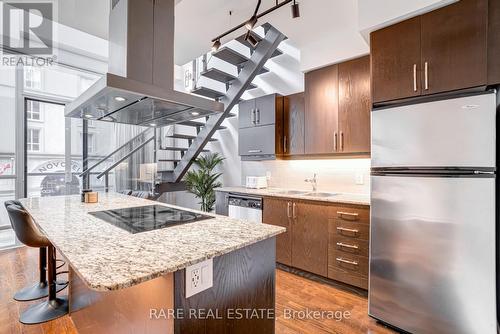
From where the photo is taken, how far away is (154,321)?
101cm

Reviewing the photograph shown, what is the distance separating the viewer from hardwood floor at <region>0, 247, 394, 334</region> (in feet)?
6.35

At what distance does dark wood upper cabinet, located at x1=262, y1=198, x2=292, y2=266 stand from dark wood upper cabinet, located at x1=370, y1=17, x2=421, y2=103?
5.01 feet

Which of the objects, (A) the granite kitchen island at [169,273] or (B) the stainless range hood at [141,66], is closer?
(A) the granite kitchen island at [169,273]

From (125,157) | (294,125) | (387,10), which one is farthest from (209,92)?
(387,10)

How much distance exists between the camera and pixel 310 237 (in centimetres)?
273

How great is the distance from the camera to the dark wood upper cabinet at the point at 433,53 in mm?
1600

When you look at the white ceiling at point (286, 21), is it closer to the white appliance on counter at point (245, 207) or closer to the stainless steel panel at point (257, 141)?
the stainless steel panel at point (257, 141)

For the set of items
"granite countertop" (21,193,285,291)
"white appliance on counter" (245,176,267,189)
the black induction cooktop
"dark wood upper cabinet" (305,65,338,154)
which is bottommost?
"granite countertop" (21,193,285,291)

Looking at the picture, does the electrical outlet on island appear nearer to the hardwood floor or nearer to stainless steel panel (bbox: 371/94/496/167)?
the hardwood floor

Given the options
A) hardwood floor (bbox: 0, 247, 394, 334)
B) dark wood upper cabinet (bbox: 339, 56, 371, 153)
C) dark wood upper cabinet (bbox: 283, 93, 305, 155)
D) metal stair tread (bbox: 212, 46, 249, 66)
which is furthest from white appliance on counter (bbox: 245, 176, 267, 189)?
metal stair tread (bbox: 212, 46, 249, 66)

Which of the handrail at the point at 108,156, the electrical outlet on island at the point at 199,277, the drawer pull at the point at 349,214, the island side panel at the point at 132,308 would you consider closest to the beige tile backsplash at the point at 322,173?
the drawer pull at the point at 349,214

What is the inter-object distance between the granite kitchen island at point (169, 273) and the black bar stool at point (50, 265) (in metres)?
0.37

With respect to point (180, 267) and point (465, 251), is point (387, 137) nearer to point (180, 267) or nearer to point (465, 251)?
point (465, 251)

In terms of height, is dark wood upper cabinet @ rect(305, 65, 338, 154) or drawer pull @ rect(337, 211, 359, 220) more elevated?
dark wood upper cabinet @ rect(305, 65, 338, 154)
